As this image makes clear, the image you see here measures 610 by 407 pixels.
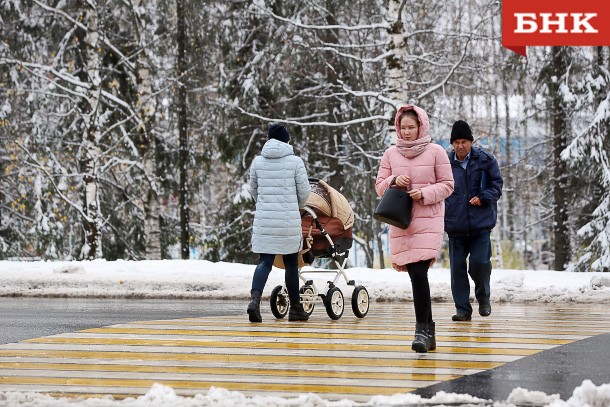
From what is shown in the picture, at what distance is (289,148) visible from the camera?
12.1 metres

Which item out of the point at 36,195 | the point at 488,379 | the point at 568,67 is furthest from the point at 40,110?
the point at 488,379

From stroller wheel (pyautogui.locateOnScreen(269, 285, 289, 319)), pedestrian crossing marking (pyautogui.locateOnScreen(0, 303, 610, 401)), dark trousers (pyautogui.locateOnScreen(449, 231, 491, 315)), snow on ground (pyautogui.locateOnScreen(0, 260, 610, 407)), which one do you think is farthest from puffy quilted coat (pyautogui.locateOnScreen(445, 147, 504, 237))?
snow on ground (pyautogui.locateOnScreen(0, 260, 610, 407))

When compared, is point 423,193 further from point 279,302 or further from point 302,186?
point 279,302

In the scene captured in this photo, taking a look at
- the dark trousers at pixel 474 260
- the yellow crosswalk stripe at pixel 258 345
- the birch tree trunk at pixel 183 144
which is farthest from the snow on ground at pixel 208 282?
the birch tree trunk at pixel 183 144

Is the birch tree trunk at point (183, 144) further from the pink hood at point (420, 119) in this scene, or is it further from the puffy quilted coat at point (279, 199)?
the pink hood at point (420, 119)

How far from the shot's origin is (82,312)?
45.8 feet

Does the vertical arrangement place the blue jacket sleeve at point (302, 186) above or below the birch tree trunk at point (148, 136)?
below

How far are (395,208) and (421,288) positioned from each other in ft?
2.21

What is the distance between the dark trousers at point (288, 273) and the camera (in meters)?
12.0

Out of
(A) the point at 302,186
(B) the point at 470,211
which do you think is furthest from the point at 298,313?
(B) the point at 470,211

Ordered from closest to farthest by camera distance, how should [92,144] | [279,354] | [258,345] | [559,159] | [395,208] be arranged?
[395,208] → [279,354] → [258,345] → [92,144] → [559,159]

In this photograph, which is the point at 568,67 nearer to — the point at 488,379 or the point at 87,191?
the point at 87,191

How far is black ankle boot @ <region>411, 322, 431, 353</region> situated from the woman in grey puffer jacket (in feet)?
8.69

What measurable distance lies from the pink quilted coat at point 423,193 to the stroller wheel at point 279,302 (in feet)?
9.49
